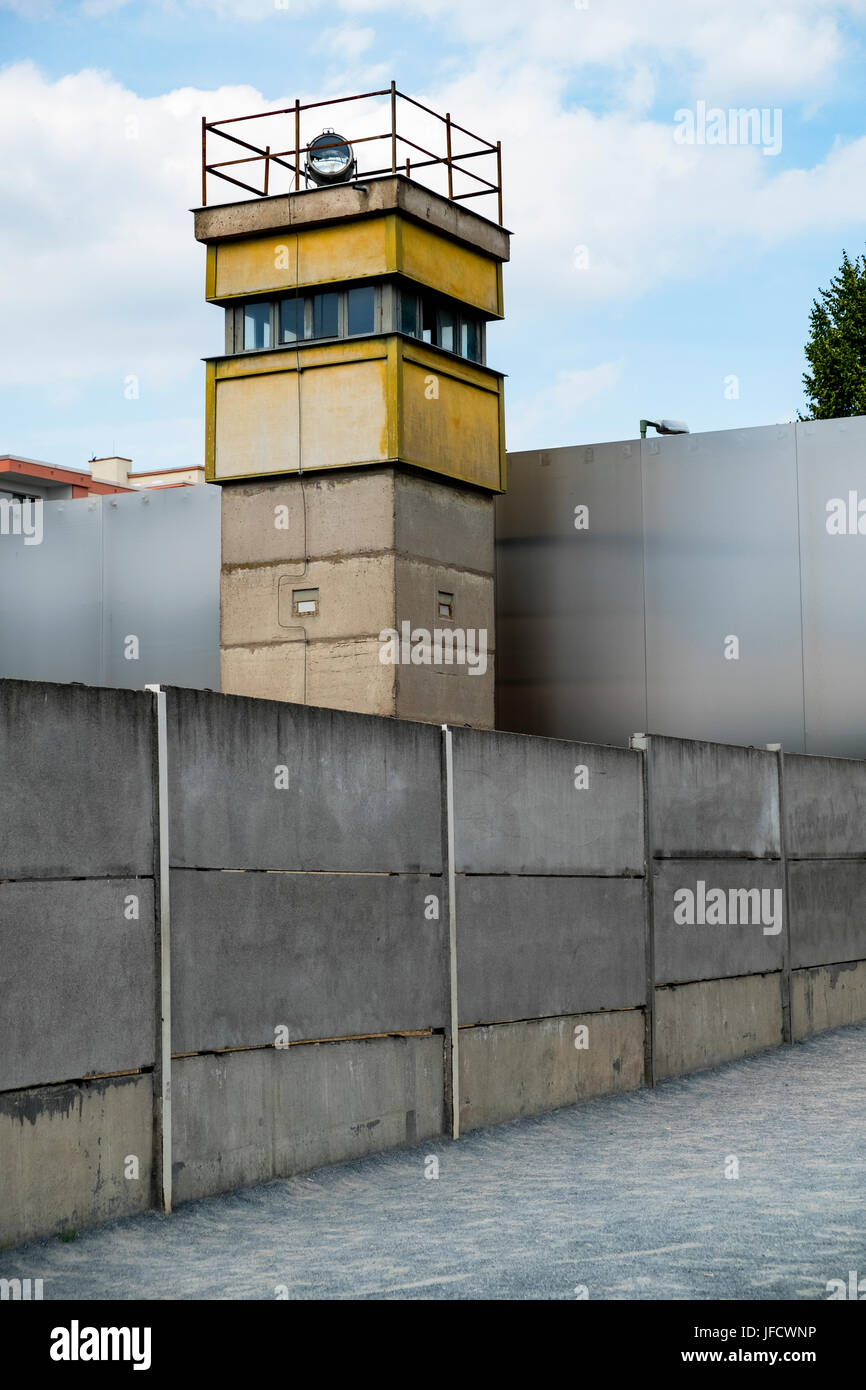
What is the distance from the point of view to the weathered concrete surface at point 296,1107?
25.5 feet

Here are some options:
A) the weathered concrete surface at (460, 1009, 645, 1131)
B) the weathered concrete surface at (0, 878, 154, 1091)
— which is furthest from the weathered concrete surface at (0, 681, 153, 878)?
the weathered concrete surface at (460, 1009, 645, 1131)

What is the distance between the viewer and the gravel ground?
6277mm

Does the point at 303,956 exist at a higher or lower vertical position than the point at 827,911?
higher

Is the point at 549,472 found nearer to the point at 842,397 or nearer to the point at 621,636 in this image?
the point at 621,636

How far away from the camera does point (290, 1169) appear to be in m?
8.45

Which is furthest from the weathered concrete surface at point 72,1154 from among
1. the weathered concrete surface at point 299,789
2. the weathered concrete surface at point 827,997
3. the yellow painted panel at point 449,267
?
the yellow painted panel at point 449,267

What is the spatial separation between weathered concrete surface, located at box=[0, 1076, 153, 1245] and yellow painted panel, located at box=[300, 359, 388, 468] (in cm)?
1287

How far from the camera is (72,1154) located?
700cm

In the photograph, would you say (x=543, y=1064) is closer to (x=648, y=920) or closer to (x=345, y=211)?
(x=648, y=920)

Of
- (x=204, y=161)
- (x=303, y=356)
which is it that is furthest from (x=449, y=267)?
(x=204, y=161)

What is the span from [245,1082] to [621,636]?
1426 cm

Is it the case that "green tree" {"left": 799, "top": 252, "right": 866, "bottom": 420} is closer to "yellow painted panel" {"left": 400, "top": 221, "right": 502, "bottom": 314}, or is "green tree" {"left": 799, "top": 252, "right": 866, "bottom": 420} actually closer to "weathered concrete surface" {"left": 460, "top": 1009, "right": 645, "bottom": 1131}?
"yellow painted panel" {"left": 400, "top": 221, "right": 502, "bottom": 314}

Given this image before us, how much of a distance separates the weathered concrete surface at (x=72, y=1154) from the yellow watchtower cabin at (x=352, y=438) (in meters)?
11.7

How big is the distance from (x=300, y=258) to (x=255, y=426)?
221 cm
